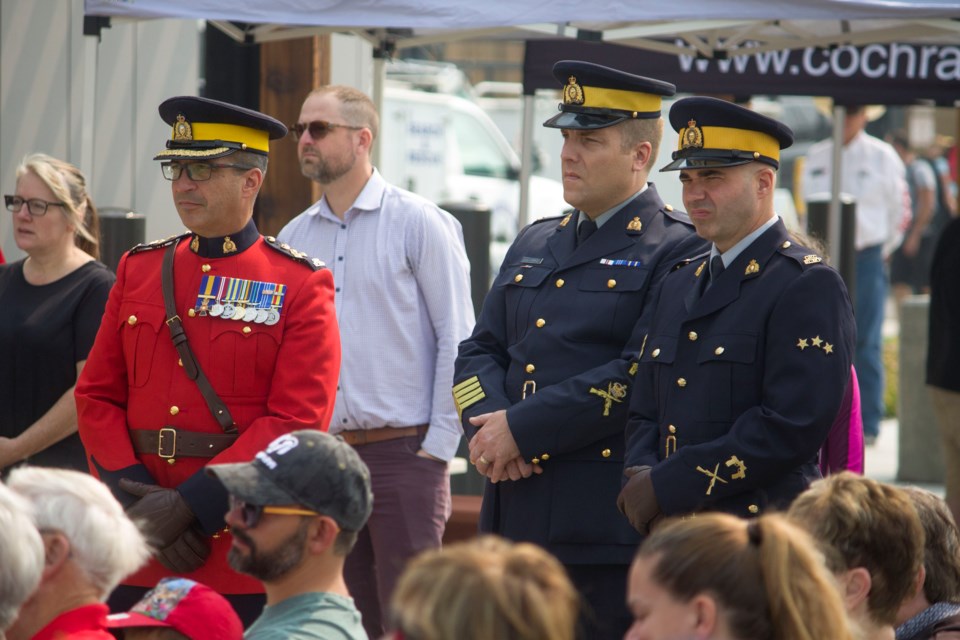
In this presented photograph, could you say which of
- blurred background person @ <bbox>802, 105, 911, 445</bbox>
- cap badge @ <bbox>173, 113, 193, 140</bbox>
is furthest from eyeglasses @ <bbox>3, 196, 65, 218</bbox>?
blurred background person @ <bbox>802, 105, 911, 445</bbox>

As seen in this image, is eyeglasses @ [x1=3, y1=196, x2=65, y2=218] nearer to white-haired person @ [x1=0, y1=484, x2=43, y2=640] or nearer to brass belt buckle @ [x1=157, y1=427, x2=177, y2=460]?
brass belt buckle @ [x1=157, y1=427, x2=177, y2=460]

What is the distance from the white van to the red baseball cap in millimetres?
11265

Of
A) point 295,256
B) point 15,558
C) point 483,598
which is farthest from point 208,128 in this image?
point 483,598

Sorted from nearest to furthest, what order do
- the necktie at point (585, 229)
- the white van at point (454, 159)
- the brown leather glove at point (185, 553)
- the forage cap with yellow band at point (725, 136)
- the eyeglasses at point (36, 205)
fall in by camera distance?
the forage cap with yellow band at point (725, 136), the brown leather glove at point (185, 553), the necktie at point (585, 229), the eyeglasses at point (36, 205), the white van at point (454, 159)

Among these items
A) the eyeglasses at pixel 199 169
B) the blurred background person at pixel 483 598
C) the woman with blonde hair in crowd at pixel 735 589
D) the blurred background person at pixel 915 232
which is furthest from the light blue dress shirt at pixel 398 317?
the blurred background person at pixel 915 232

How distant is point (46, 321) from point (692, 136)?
8.26ft

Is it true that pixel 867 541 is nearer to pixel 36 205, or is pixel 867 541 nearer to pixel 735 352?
pixel 735 352

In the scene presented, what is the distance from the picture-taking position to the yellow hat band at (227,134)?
4.64m

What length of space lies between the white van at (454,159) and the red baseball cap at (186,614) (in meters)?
11.3

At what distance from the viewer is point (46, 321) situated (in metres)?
5.53

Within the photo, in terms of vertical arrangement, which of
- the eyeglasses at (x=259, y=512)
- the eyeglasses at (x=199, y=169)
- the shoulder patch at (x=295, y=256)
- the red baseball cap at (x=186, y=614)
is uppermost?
the eyeglasses at (x=199, y=169)

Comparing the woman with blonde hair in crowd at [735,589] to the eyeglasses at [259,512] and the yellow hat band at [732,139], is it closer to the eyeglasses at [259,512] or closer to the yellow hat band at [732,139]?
the eyeglasses at [259,512]

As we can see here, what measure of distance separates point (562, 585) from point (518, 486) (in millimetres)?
2360

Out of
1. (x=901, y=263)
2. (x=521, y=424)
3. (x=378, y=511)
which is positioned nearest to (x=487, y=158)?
(x=901, y=263)
